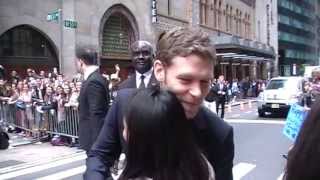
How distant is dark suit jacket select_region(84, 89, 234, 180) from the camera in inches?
92.4

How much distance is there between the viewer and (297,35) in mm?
108500

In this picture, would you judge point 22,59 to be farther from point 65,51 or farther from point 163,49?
point 163,49

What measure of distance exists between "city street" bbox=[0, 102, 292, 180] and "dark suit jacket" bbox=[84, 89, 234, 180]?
6.76 meters

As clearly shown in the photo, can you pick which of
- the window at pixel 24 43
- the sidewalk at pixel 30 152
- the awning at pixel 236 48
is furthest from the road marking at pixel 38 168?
the awning at pixel 236 48

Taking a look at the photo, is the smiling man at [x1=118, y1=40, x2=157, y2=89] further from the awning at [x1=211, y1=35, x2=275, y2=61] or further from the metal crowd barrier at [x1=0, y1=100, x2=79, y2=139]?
the awning at [x1=211, y1=35, x2=275, y2=61]

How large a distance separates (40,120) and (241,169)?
6677 mm

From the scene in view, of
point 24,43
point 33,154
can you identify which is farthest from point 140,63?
point 24,43

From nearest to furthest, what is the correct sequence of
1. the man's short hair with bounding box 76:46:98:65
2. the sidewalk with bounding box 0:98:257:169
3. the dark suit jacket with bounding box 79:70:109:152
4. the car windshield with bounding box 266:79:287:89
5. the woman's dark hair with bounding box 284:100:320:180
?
the woman's dark hair with bounding box 284:100:320:180 < the dark suit jacket with bounding box 79:70:109:152 < the man's short hair with bounding box 76:46:98:65 < the sidewalk with bounding box 0:98:257:169 < the car windshield with bounding box 266:79:287:89

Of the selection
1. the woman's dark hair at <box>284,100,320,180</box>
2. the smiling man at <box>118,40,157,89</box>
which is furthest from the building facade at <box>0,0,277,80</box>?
the woman's dark hair at <box>284,100,320,180</box>

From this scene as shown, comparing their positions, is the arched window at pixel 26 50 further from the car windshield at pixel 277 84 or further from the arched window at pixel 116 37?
the car windshield at pixel 277 84

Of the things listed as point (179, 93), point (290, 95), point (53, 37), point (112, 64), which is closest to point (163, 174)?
point (179, 93)

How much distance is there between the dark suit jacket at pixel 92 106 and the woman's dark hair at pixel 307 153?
372cm

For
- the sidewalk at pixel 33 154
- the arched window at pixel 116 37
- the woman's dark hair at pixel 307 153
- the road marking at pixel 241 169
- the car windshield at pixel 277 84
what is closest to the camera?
the woman's dark hair at pixel 307 153

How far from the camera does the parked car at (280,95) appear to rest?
2252 centimetres
